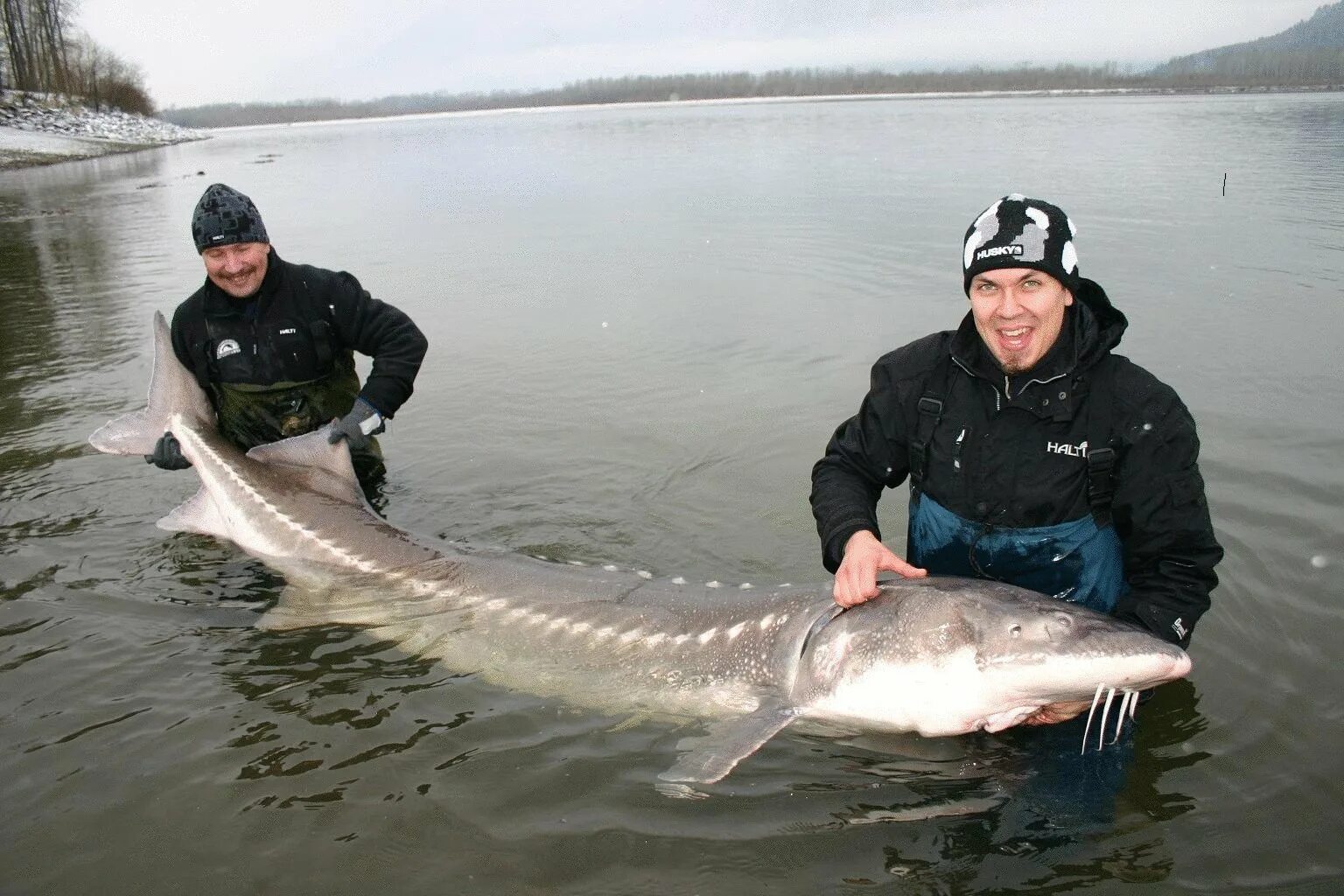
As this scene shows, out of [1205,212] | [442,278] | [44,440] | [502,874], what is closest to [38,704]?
[502,874]

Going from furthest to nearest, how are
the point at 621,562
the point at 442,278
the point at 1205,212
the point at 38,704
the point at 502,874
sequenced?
1. the point at 1205,212
2. the point at 442,278
3. the point at 621,562
4. the point at 38,704
5. the point at 502,874

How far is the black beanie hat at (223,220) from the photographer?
449cm

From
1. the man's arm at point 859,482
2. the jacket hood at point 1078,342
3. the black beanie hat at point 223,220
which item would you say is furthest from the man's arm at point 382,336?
the jacket hood at point 1078,342

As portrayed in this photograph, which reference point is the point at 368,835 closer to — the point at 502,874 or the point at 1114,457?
the point at 502,874

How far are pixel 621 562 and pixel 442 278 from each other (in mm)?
7413

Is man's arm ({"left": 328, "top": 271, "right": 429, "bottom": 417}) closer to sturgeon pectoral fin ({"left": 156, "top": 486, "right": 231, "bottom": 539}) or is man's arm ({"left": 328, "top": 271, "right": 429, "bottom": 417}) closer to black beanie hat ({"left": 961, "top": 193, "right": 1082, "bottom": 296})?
sturgeon pectoral fin ({"left": 156, "top": 486, "right": 231, "bottom": 539})

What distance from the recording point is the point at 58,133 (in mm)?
38750

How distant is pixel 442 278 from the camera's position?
11.2 meters

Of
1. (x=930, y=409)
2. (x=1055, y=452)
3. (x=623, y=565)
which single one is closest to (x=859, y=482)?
(x=930, y=409)

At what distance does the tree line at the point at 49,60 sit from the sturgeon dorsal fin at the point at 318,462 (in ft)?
167

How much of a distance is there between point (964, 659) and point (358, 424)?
3.06 m

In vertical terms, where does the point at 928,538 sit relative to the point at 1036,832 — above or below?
above

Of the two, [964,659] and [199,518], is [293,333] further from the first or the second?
[964,659]

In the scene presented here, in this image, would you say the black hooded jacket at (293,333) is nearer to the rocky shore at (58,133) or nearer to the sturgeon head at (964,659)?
the sturgeon head at (964,659)
